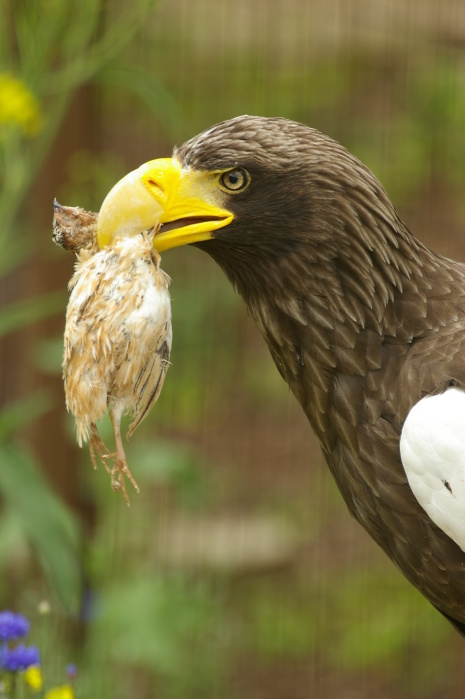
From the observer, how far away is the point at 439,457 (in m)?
1.93

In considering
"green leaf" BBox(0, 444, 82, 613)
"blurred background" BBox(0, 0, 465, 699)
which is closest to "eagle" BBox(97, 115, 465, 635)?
"green leaf" BBox(0, 444, 82, 613)

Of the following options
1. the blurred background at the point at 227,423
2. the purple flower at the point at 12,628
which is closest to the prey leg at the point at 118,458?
the purple flower at the point at 12,628

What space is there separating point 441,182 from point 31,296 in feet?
8.03

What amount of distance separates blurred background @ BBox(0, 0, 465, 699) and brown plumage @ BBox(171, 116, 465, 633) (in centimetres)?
137

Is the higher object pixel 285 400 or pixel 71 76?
pixel 71 76

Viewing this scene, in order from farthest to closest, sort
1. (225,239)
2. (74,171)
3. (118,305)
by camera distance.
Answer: (74,171) < (225,239) < (118,305)

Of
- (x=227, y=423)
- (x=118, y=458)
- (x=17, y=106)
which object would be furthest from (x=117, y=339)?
(x=227, y=423)

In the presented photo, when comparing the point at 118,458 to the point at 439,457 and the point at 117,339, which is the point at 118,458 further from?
the point at 439,457

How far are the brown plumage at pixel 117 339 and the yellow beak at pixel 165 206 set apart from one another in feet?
0.10

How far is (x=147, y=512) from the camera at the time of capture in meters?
4.75

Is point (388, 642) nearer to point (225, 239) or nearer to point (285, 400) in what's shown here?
point (285, 400)

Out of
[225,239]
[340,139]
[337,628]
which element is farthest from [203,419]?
[225,239]

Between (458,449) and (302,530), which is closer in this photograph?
(458,449)

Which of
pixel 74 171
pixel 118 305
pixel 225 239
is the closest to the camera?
pixel 118 305
